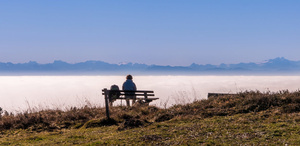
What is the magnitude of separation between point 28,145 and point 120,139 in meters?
3.16

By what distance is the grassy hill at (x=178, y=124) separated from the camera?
388 inches

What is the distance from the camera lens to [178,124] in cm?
1267

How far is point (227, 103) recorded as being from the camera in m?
15.7

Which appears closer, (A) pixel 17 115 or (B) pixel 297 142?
(B) pixel 297 142

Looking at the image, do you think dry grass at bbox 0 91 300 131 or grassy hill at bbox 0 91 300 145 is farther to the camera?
dry grass at bbox 0 91 300 131

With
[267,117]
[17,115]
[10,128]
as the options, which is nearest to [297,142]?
[267,117]

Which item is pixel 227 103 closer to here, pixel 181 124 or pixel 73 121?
pixel 181 124

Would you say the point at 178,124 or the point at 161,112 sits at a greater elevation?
the point at 161,112

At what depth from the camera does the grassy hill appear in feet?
32.3

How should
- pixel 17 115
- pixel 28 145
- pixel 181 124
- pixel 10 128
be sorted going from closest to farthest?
pixel 28 145 < pixel 181 124 < pixel 10 128 < pixel 17 115

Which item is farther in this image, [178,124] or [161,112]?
[161,112]

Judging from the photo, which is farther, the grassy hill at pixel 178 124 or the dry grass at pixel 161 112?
the dry grass at pixel 161 112

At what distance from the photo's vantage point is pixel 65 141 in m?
10.8

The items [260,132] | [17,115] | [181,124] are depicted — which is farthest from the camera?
[17,115]
